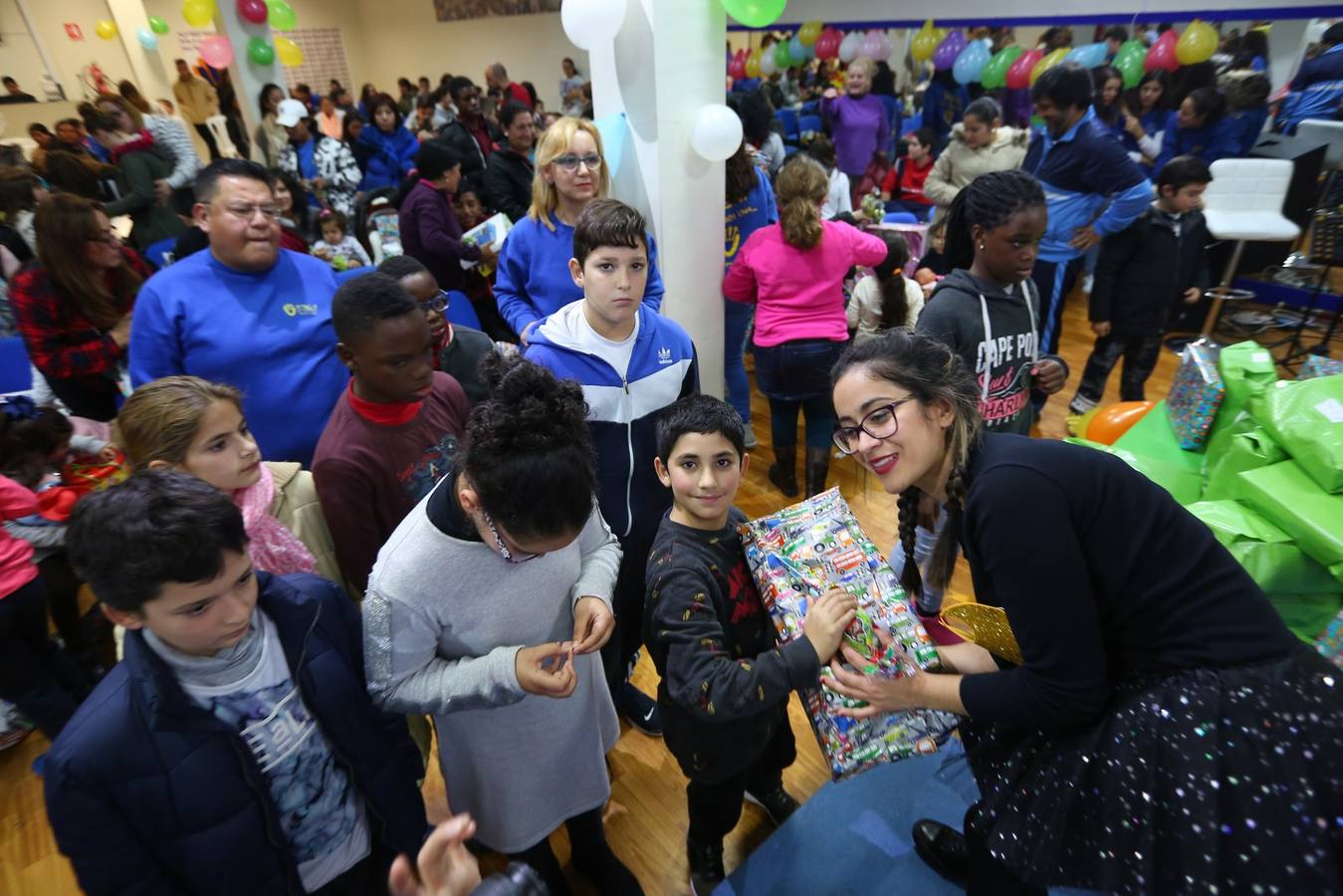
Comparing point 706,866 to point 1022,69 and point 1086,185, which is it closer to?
point 1086,185

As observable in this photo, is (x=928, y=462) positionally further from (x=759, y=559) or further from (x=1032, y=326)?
(x=1032, y=326)

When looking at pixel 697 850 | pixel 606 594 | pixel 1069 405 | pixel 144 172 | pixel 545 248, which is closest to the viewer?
pixel 606 594

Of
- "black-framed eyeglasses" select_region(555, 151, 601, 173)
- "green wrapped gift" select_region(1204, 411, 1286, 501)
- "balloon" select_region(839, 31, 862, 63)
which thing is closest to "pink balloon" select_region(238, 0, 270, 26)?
"black-framed eyeglasses" select_region(555, 151, 601, 173)

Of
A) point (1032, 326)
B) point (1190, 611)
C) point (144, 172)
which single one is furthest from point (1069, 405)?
point (144, 172)

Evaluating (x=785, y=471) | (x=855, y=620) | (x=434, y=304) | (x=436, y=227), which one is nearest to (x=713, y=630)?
(x=855, y=620)

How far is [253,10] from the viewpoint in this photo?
7.03 metres

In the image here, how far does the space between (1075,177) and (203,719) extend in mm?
4425

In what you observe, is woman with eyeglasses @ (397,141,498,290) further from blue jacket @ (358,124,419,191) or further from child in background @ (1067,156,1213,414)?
child in background @ (1067,156,1213,414)

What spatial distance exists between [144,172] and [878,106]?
6.31m

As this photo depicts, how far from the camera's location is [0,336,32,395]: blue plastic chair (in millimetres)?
3047

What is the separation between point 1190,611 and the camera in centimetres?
115

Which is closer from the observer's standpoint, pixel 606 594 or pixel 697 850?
pixel 606 594

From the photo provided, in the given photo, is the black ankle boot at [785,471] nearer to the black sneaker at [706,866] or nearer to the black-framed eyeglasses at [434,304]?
the black-framed eyeglasses at [434,304]

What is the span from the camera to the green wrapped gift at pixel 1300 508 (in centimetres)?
186
